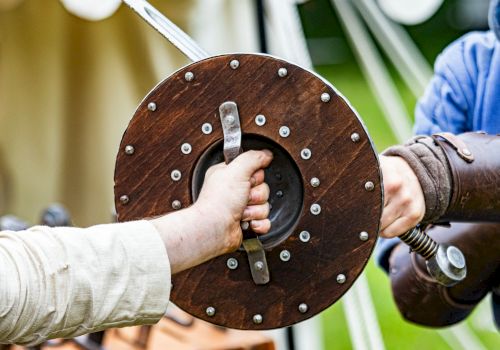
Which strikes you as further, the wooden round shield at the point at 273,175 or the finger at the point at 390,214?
the finger at the point at 390,214

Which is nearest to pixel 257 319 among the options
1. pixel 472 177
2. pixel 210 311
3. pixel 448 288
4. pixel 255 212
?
pixel 210 311

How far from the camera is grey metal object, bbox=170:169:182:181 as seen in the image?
60.6 inches

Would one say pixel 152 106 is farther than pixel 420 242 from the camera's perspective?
No

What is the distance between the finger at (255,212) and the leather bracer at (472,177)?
353 millimetres

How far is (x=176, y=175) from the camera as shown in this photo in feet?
5.06

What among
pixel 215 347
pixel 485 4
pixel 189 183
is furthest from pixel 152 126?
pixel 485 4

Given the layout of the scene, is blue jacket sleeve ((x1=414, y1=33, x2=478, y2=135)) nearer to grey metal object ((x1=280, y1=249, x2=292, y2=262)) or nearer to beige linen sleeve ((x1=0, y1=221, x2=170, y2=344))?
grey metal object ((x1=280, y1=249, x2=292, y2=262))

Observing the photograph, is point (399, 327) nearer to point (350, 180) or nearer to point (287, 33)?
point (287, 33)

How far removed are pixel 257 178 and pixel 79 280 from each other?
0.34 metres

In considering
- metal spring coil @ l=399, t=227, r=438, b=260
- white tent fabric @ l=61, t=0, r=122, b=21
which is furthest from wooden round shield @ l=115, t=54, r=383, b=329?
white tent fabric @ l=61, t=0, r=122, b=21

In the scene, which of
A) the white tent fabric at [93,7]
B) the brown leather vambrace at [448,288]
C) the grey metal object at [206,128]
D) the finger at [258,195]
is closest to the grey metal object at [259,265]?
the finger at [258,195]

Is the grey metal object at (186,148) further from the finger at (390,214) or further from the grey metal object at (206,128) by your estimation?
the finger at (390,214)

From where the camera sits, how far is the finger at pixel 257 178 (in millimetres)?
1515

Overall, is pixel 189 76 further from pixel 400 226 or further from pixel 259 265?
pixel 400 226
